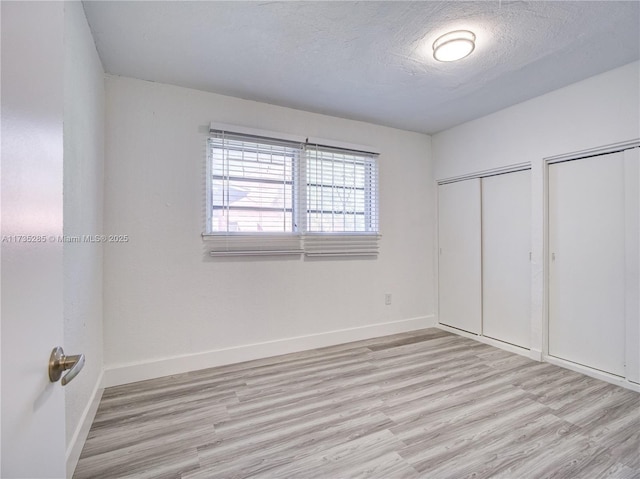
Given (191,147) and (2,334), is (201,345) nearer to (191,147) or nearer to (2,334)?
(191,147)

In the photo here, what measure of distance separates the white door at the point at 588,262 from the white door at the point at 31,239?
3.49 metres

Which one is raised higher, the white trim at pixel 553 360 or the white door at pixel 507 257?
the white door at pixel 507 257

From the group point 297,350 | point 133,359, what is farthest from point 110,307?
point 297,350

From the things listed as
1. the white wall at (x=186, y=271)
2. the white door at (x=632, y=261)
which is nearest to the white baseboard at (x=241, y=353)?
the white wall at (x=186, y=271)

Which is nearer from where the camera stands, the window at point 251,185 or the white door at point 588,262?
the white door at point 588,262

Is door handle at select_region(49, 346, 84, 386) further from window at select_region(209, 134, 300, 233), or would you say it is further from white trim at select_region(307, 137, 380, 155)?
white trim at select_region(307, 137, 380, 155)

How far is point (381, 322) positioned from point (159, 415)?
2453 mm

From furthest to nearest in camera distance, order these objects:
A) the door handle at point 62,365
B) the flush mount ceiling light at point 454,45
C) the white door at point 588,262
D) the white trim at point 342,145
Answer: the white trim at point 342,145 < the white door at point 588,262 < the flush mount ceiling light at point 454,45 < the door handle at point 62,365

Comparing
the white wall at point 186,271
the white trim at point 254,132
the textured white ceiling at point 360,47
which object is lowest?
the white wall at point 186,271

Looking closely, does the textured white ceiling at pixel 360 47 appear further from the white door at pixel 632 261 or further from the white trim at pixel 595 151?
the white door at pixel 632 261

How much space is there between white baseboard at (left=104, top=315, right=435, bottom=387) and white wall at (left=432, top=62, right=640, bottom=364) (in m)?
1.52

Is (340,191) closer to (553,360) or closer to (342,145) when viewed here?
(342,145)

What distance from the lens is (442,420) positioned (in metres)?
1.97

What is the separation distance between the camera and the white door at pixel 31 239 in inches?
20.1
